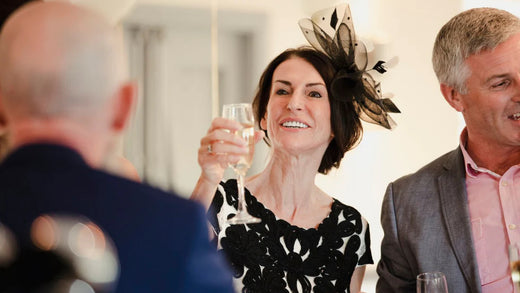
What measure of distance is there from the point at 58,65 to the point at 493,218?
76.7 inches

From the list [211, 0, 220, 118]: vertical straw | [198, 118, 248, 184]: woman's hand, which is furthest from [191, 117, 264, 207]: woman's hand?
[211, 0, 220, 118]: vertical straw

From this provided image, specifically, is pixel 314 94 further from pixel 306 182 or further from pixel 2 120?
pixel 2 120

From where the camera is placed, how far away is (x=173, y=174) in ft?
17.0

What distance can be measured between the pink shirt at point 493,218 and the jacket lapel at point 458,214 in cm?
3

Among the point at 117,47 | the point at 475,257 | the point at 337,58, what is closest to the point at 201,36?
the point at 337,58

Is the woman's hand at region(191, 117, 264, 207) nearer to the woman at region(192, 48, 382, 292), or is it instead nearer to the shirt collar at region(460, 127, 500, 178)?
the woman at region(192, 48, 382, 292)

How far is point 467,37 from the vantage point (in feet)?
8.81

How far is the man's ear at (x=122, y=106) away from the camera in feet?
3.39

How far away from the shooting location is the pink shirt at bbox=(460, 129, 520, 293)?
2.47 meters

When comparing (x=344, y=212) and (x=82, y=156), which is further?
(x=344, y=212)

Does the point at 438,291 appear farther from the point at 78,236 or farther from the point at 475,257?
the point at 78,236

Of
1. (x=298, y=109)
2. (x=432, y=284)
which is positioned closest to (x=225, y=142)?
(x=432, y=284)

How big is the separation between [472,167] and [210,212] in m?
0.99

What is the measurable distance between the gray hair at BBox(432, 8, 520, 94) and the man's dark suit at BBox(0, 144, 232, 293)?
1.96m
